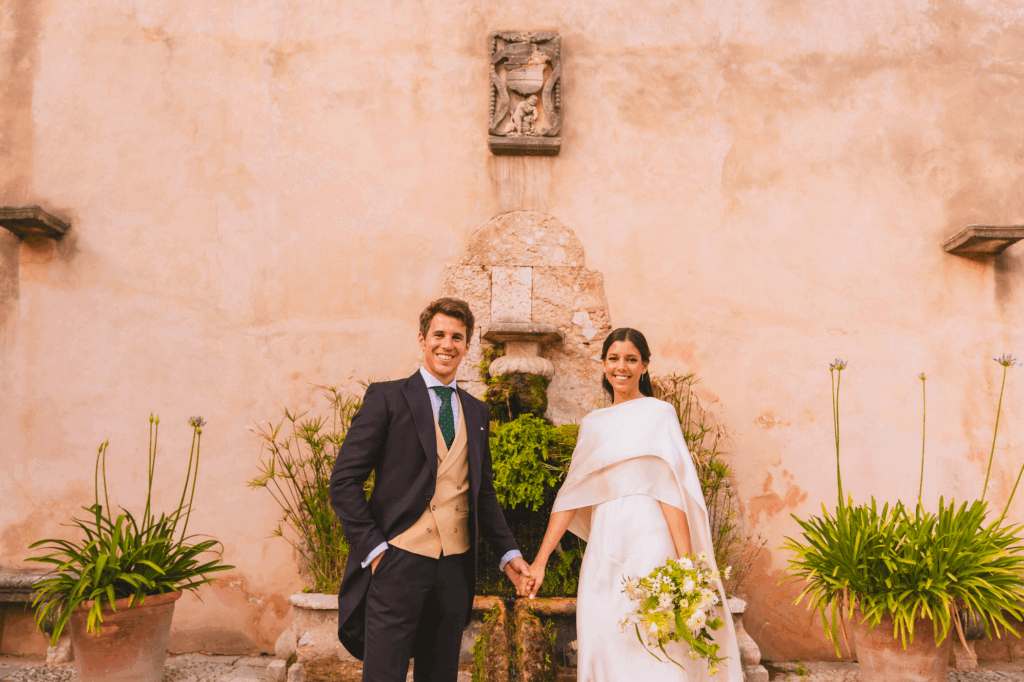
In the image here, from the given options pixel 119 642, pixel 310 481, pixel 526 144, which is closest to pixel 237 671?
pixel 119 642

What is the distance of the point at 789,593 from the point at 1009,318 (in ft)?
7.76

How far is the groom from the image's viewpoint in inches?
78.6

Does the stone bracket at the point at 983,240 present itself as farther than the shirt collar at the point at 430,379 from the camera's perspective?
Yes

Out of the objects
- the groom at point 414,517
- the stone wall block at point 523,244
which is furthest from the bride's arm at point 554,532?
the stone wall block at point 523,244

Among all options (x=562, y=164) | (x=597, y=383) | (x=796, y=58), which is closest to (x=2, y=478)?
(x=597, y=383)

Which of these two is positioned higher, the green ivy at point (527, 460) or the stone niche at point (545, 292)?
the stone niche at point (545, 292)

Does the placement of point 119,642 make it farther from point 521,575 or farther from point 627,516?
point 627,516

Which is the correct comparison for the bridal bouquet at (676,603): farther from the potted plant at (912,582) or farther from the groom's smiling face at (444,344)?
the potted plant at (912,582)

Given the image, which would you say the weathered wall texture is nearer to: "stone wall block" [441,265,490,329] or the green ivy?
"stone wall block" [441,265,490,329]

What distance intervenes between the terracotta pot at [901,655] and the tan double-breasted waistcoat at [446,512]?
214cm

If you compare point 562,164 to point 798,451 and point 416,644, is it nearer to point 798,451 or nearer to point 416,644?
point 798,451

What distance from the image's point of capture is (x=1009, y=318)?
4242 mm

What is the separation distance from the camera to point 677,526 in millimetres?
2363

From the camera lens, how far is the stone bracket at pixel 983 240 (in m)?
3.98
